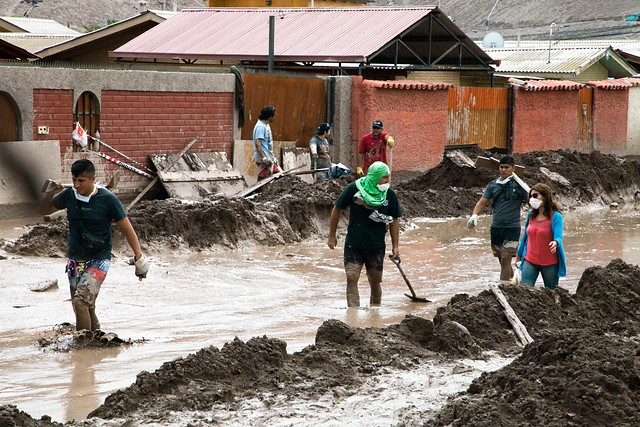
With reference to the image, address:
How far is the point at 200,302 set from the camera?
11.8 m

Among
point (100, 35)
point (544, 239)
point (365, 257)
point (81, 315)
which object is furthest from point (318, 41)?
point (81, 315)

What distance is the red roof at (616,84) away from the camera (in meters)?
30.9

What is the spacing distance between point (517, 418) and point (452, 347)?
2493 millimetres

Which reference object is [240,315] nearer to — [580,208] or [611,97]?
[580,208]

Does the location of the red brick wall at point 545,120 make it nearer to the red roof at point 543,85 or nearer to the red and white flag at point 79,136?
the red roof at point 543,85

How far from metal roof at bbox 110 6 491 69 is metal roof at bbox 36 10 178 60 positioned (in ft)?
6.20

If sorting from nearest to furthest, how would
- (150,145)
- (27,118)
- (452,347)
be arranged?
1. (452,347)
2. (27,118)
3. (150,145)

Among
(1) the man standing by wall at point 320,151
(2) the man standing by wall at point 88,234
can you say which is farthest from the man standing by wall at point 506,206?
(1) the man standing by wall at point 320,151

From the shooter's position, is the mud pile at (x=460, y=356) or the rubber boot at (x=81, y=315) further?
the rubber boot at (x=81, y=315)

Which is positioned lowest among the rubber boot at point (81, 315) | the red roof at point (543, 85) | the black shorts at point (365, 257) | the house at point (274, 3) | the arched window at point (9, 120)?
the rubber boot at point (81, 315)

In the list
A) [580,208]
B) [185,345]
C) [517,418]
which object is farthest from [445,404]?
[580,208]

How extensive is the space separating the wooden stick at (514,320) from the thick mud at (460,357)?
7cm

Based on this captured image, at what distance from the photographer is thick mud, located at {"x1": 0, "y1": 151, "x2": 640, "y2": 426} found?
674cm

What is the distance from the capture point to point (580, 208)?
74.6ft
